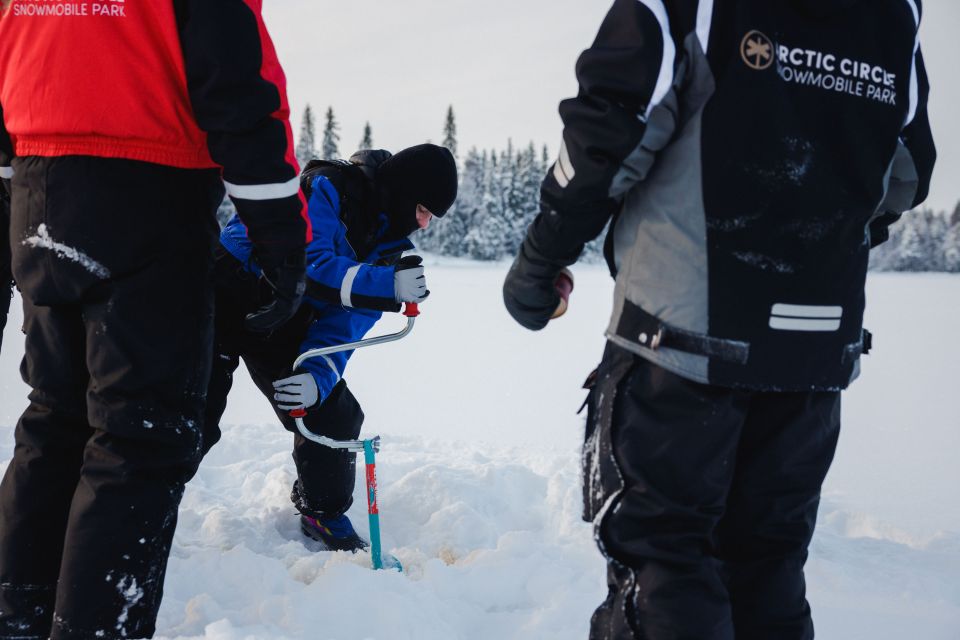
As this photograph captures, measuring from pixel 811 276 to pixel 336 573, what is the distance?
1.70 m

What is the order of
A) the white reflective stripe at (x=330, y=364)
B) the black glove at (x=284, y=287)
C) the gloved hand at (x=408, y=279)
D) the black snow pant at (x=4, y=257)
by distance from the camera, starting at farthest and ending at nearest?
the white reflective stripe at (x=330, y=364), the gloved hand at (x=408, y=279), the black snow pant at (x=4, y=257), the black glove at (x=284, y=287)

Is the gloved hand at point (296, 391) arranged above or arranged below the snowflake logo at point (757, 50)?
below

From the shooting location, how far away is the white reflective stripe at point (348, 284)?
2676 mm

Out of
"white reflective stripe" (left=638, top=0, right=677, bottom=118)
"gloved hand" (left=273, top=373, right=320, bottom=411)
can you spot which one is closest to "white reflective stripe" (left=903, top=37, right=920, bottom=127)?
"white reflective stripe" (left=638, top=0, right=677, bottom=118)

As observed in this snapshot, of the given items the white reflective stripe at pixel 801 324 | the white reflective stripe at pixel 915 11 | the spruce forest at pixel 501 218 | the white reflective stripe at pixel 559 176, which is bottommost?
the spruce forest at pixel 501 218

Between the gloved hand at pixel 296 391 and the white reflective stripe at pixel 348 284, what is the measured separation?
33cm

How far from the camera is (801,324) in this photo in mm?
1590

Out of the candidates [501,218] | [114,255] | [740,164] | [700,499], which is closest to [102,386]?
[114,255]

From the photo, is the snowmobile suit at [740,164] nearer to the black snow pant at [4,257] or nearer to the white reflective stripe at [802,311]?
the white reflective stripe at [802,311]

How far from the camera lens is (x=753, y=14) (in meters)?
1.53

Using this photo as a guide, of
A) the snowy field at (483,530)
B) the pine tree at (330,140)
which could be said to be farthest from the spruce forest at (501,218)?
the snowy field at (483,530)

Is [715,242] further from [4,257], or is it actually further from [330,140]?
[330,140]

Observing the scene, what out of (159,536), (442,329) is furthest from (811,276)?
(442,329)

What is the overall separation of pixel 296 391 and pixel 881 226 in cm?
205
